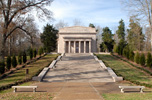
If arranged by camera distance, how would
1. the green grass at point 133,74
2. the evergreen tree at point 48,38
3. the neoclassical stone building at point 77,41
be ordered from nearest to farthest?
the green grass at point 133,74 < the neoclassical stone building at point 77,41 < the evergreen tree at point 48,38

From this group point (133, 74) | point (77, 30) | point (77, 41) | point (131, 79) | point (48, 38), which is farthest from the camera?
point (77, 30)

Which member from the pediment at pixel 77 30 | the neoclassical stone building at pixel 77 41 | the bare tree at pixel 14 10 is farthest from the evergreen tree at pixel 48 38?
the bare tree at pixel 14 10

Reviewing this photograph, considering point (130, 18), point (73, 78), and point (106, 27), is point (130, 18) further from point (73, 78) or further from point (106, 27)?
point (106, 27)

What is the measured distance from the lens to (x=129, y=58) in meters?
26.6

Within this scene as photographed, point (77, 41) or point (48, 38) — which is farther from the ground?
point (48, 38)

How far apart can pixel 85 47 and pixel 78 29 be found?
267 inches

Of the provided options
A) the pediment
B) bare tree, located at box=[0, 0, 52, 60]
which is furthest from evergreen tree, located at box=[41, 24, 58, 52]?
bare tree, located at box=[0, 0, 52, 60]

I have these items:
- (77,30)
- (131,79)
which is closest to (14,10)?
(131,79)

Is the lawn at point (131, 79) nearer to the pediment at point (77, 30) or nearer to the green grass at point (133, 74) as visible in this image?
the green grass at point (133, 74)

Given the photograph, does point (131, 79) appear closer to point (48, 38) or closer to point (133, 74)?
point (133, 74)

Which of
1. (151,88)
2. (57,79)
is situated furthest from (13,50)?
(151,88)

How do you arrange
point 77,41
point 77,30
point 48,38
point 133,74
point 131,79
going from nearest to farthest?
1. point 131,79
2. point 133,74
3. point 77,41
4. point 48,38
5. point 77,30

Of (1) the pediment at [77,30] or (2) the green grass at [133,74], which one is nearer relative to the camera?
(2) the green grass at [133,74]

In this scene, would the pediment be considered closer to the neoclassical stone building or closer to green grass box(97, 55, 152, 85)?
the neoclassical stone building
